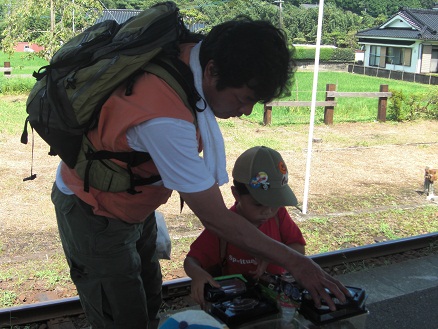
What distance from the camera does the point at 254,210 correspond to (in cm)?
184

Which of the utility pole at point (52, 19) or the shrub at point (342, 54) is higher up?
the shrub at point (342, 54)

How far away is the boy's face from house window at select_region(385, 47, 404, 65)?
31.5 m

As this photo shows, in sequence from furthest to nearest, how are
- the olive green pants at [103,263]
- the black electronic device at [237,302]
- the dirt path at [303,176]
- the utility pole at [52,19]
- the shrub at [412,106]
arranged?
the shrub at [412,106] < the utility pole at [52,19] < the dirt path at [303,176] < the olive green pants at [103,263] < the black electronic device at [237,302]

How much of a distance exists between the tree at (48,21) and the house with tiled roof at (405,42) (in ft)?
57.6

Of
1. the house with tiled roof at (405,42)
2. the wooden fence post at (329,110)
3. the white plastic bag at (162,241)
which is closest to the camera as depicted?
the white plastic bag at (162,241)

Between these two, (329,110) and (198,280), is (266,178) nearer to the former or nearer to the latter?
(198,280)

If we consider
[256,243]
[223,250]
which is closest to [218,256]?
[223,250]

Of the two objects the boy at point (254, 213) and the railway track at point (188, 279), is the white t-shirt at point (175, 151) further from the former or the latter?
the railway track at point (188, 279)

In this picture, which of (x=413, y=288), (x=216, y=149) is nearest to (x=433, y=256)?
(x=413, y=288)

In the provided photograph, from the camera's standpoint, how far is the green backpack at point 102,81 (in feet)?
4.75

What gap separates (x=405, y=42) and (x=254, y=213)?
29.7 meters

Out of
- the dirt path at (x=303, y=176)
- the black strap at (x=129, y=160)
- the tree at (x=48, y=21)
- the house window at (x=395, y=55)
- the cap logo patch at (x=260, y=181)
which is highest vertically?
the house window at (x=395, y=55)

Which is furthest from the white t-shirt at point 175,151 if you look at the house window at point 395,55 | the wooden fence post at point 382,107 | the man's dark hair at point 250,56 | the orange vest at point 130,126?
the house window at point 395,55

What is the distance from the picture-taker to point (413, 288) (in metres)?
3.09
